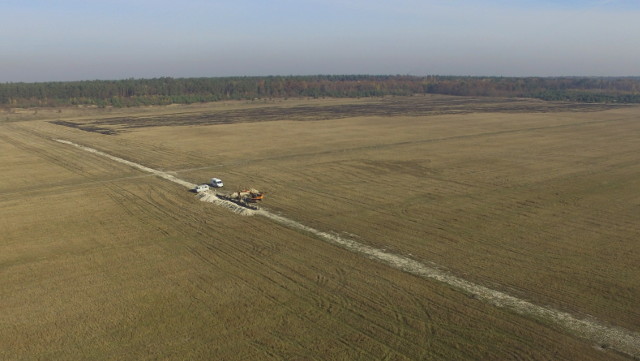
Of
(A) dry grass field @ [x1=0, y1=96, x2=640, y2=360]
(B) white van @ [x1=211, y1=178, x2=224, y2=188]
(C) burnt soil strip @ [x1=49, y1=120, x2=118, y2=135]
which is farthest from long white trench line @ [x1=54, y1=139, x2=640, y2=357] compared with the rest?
(C) burnt soil strip @ [x1=49, y1=120, x2=118, y2=135]

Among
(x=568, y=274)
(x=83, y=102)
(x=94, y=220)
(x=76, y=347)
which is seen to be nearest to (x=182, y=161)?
(x=94, y=220)

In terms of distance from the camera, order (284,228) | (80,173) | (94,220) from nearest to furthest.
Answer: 1. (284,228)
2. (94,220)
3. (80,173)

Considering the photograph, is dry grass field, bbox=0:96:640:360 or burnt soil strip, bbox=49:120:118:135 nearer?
dry grass field, bbox=0:96:640:360

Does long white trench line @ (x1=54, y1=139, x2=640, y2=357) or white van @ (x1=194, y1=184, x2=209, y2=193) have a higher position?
white van @ (x1=194, y1=184, x2=209, y2=193)

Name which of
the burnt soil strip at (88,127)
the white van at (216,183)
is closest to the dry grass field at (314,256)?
the white van at (216,183)

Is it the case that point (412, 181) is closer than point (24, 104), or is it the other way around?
point (412, 181)

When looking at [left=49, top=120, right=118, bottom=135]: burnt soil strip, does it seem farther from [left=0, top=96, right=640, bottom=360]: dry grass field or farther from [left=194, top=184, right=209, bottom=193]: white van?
[left=194, top=184, right=209, bottom=193]: white van

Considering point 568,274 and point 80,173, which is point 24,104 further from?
point 568,274

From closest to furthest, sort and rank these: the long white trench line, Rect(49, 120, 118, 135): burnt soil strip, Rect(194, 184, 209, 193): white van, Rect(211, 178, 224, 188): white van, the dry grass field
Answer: the long white trench line
the dry grass field
Rect(194, 184, 209, 193): white van
Rect(211, 178, 224, 188): white van
Rect(49, 120, 118, 135): burnt soil strip

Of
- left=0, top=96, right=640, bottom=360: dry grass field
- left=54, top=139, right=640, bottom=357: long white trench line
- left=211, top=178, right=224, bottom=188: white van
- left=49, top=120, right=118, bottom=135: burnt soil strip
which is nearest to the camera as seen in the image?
left=54, top=139, right=640, bottom=357: long white trench line
